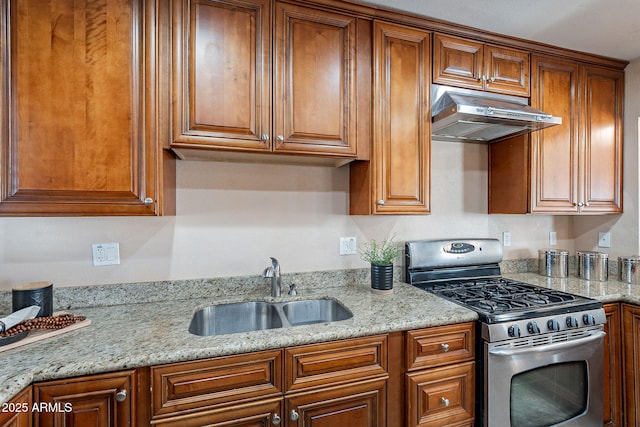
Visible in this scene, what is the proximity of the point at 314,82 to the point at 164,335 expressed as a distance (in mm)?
1307

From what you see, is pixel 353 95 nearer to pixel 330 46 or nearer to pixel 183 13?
pixel 330 46

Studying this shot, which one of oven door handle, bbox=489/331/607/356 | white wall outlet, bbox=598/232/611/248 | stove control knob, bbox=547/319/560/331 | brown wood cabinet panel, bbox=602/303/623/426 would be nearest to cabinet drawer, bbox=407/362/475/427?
oven door handle, bbox=489/331/607/356

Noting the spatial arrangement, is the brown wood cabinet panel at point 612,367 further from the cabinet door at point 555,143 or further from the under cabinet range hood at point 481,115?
the under cabinet range hood at point 481,115

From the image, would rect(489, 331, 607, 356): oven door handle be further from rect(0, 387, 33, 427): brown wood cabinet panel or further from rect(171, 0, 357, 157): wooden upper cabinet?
rect(0, 387, 33, 427): brown wood cabinet panel

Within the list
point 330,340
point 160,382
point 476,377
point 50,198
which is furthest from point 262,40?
point 476,377

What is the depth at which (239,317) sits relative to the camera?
1730mm

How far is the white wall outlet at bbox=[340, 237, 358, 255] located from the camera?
2.04 m

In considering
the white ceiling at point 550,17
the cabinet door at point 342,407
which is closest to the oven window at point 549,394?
the cabinet door at point 342,407

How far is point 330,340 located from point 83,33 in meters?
1.58

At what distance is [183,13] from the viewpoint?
4.67 feet

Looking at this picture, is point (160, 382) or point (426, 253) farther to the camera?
point (426, 253)

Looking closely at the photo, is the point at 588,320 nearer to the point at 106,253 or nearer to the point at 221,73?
the point at 221,73

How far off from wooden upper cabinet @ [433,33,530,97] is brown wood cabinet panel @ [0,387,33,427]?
2.19m

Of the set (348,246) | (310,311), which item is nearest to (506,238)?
(348,246)
